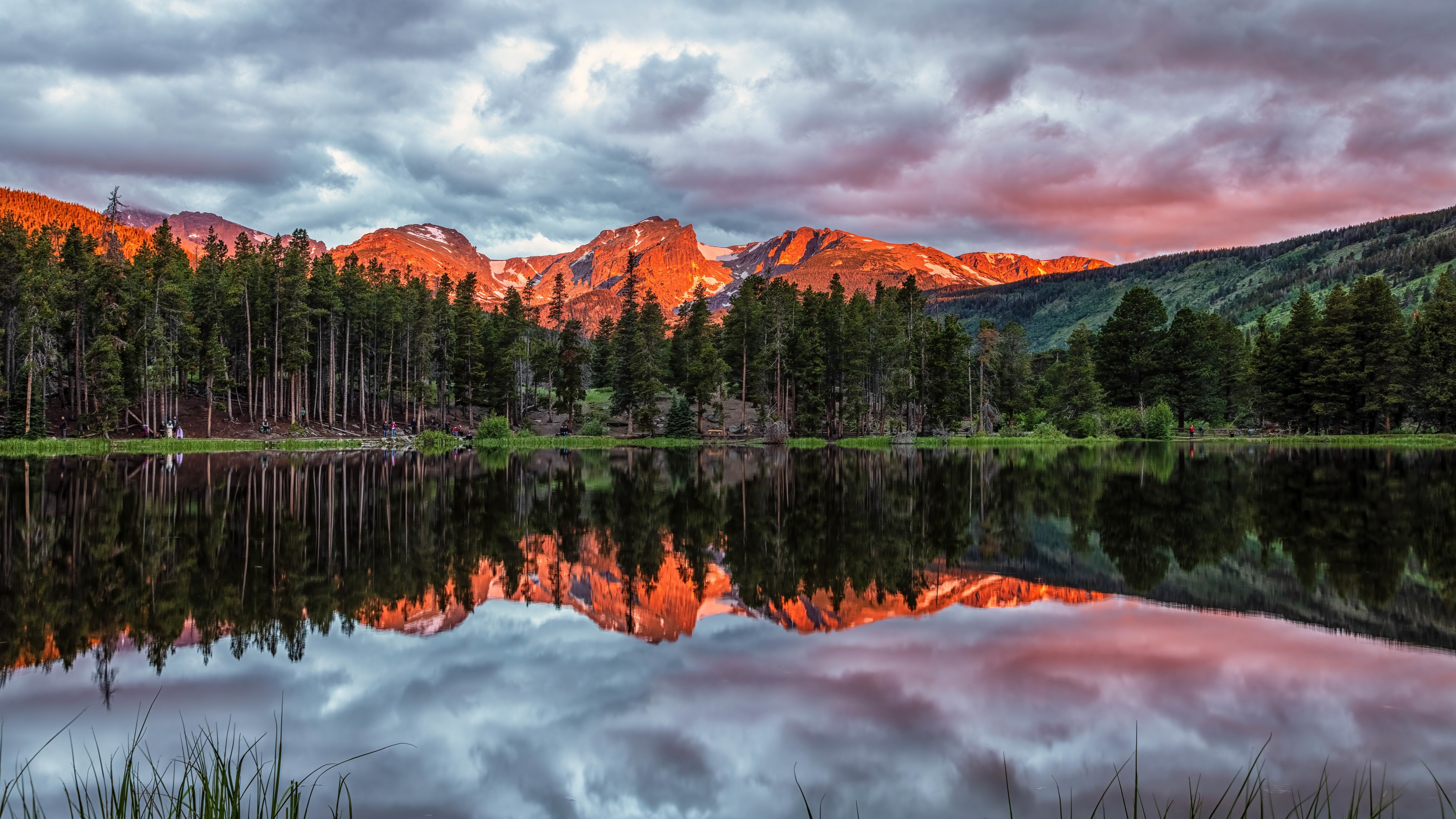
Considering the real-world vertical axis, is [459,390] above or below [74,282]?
below

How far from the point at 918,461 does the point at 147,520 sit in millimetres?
38256

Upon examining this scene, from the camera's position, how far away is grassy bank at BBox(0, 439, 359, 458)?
162 ft

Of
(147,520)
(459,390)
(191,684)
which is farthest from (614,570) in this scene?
(459,390)

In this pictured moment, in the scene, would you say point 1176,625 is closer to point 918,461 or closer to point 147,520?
point 147,520

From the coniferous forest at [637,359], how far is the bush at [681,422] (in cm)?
26

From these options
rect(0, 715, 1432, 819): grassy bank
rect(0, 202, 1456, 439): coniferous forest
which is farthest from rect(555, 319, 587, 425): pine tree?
rect(0, 715, 1432, 819): grassy bank

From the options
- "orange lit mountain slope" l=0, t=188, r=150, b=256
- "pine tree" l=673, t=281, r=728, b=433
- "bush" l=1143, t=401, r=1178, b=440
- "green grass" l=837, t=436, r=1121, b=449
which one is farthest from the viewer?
"orange lit mountain slope" l=0, t=188, r=150, b=256

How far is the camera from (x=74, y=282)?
60594mm

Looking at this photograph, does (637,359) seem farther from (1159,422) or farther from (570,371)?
(1159,422)

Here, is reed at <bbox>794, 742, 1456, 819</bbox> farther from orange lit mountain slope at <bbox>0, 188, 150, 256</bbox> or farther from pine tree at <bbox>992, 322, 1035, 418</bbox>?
orange lit mountain slope at <bbox>0, 188, 150, 256</bbox>

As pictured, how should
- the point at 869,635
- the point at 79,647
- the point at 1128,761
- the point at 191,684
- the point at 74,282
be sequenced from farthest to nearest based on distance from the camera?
the point at 74,282
the point at 869,635
the point at 79,647
the point at 191,684
the point at 1128,761

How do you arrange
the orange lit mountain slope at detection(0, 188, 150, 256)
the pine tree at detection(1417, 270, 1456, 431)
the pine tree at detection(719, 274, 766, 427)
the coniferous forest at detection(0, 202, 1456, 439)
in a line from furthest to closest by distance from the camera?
the orange lit mountain slope at detection(0, 188, 150, 256), the pine tree at detection(719, 274, 766, 427), the pine tree at detection(1417, 270, 1456, 431), the coniferous forest at detection(0, 202, 1456, 439)

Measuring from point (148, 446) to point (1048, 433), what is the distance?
248 feet

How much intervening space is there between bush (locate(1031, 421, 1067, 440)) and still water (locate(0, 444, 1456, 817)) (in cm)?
5786
